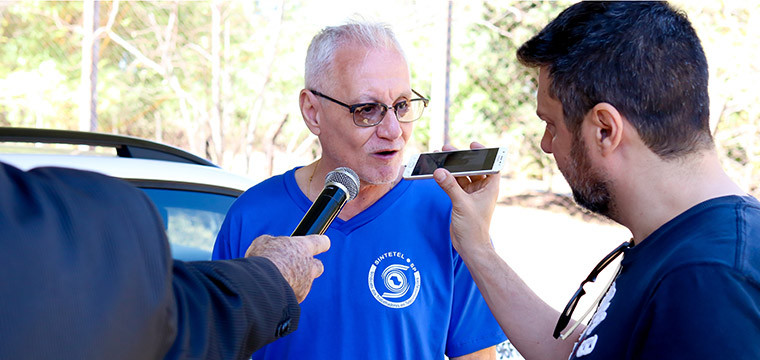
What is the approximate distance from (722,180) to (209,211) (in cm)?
215

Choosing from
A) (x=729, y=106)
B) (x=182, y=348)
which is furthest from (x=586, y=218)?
(x=182, y=348)

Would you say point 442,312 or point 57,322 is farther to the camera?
point 442,312

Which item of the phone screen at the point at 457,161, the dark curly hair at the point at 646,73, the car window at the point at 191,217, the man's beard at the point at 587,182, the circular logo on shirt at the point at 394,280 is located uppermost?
the dark curly hair at the point at 646,73

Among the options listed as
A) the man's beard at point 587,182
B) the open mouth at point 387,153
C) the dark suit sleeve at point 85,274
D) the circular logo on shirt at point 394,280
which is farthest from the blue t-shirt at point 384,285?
the dark suit sleeve at point 85,274

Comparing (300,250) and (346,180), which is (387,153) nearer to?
(346,180)

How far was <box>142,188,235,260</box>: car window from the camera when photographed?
2838mm

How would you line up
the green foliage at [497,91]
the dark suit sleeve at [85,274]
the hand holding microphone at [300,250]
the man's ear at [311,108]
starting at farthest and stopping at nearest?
the green foliage at [497,91] → the man's ear at [311,108] → the hand holding microphone at [300,250] → the dark suit sleeve at [85,274]

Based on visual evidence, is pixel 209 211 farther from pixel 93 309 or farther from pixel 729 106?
pixel 729 106

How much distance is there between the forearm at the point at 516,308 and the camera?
1848mm

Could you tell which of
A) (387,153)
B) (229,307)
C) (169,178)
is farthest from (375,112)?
(229,307)

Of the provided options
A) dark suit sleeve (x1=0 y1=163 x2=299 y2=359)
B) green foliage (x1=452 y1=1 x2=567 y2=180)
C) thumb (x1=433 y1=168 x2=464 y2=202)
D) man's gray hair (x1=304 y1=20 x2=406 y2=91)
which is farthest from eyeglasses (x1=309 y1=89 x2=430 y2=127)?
green foliage (x1=452 y1=1 x2=567 y2=180)

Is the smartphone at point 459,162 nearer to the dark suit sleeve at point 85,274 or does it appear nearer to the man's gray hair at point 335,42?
the man's gray hair at point 335,42

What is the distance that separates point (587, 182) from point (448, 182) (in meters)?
0.49

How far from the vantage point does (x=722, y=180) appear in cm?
137
